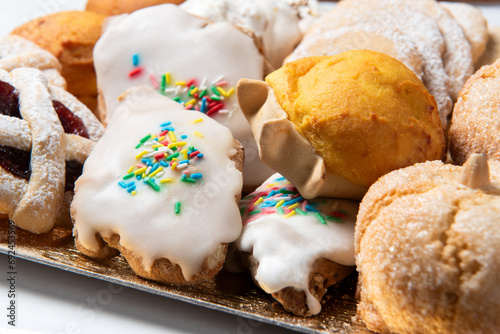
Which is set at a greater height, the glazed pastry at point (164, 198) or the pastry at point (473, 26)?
the pastry at point (473, 26)

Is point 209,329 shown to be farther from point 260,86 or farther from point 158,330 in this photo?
point 260,86

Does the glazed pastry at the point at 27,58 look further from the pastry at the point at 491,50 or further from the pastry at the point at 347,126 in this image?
the pastry at the point at 491,50

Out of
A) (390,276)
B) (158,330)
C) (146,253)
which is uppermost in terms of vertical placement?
(390,276)

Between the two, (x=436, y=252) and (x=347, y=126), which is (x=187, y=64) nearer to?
(x=347, y=126)

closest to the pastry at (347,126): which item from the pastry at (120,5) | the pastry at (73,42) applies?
the pastry at (73,42)

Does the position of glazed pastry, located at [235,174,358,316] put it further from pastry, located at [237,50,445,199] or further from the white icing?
the white icing

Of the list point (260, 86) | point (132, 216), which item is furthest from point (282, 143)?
point (132, 216)

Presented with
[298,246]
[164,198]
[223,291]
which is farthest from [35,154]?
[298,246]

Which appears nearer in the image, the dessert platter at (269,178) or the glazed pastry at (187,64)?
the dessert platter at (269,178)
